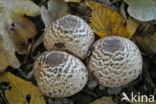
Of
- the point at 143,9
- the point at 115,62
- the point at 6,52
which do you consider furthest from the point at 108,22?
the point at 6,52

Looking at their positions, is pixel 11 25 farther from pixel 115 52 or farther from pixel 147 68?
pixel 147 68

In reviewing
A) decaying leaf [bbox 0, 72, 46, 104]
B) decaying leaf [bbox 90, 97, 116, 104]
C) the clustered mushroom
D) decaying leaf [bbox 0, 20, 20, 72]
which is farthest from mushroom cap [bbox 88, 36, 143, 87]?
decaying leaf [bbox 0, 20, 20, 72]

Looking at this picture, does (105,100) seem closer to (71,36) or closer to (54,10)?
(71,36)

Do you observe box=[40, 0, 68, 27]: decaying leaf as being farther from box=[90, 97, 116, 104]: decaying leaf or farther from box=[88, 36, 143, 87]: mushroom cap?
box=[90, 97, 116, 104]: decaying leaf

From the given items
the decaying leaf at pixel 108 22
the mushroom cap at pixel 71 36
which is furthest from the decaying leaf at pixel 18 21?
the decaying leaf at pixel 108 22

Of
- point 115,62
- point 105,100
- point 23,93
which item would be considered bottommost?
point 105,100

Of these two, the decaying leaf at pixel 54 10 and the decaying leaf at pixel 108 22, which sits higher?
the decaying leaf at pixel 54 10

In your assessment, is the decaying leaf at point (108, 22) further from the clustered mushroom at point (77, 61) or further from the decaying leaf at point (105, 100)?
the decaying leaf at point (105, 100)

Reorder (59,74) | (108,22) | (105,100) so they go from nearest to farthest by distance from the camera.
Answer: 1. (59,74)
2. (105,100)
3. (108,22)
